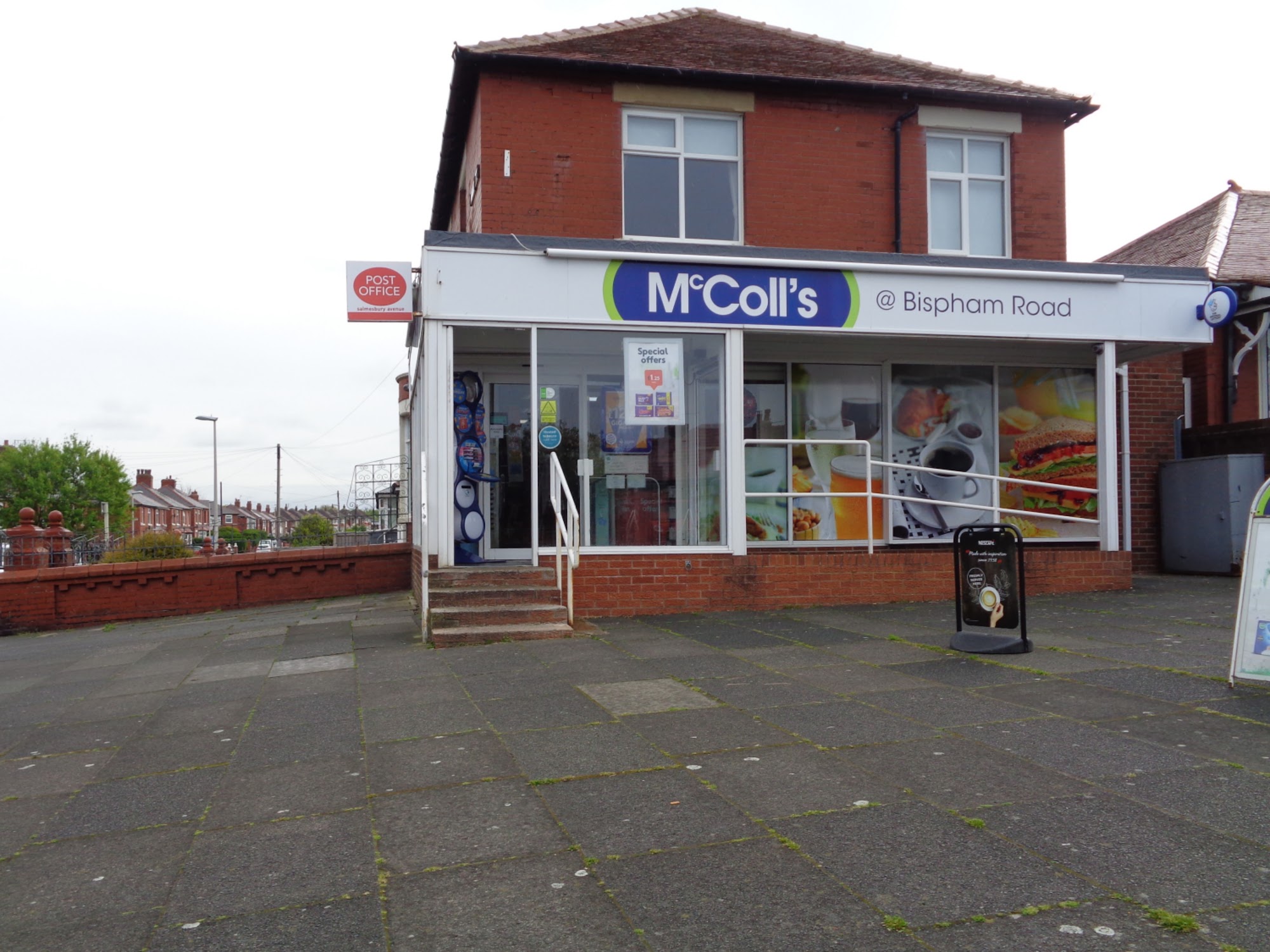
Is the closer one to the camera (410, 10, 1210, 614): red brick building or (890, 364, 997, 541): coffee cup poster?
(410, 10, 1210, 614): red brick building

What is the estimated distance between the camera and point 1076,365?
13453 mm

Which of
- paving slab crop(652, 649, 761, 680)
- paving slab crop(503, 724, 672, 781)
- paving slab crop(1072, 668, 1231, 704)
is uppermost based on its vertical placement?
paving slab crop(1072, 668, 1231, 704)

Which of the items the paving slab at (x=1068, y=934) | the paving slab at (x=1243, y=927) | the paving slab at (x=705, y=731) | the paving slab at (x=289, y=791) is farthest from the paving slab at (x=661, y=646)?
the paving slab at (x=1243, y=927)

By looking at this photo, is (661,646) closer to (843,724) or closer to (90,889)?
(843,724)

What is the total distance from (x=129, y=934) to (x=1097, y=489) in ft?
39.3

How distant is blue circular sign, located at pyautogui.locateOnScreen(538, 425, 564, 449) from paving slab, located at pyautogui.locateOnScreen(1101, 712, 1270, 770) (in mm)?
6647

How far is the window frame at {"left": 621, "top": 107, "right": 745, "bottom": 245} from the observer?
12.9m

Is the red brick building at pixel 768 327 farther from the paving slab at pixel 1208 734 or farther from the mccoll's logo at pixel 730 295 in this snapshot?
the paving slab at pixel 1208 734

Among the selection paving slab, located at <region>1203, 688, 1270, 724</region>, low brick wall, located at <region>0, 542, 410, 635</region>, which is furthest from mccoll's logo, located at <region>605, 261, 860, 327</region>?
low brick wall, located at <region>0, 542, 410, 635</region>

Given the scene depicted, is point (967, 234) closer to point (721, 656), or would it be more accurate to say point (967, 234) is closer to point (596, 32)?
point (596, 32)

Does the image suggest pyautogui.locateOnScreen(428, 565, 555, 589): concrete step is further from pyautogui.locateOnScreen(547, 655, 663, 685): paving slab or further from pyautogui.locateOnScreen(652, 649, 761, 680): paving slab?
pyautogui.locateOnScreen(652, 649, 761, 680): paving slab

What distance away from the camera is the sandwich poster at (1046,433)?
13.3m

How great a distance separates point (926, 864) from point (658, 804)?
124 cm

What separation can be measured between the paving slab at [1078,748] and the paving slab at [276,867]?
10.5ft
